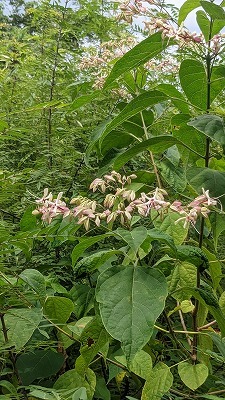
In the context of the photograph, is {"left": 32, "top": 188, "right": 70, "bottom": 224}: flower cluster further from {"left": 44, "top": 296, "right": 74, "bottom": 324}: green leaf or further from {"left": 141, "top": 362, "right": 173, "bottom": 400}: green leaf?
{"left": 141, "top": 362, "right": 173, "bottom": 400}: green leaf

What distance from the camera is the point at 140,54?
0.85 m

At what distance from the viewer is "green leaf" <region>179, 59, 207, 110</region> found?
2.99 ft

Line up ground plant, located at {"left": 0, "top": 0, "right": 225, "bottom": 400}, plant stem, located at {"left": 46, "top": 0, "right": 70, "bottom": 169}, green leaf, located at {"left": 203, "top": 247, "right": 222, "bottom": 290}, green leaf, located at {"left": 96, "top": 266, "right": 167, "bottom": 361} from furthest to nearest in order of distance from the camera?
plant stem, located at {"left": 46, "top": 0, "right": 70, "bottom": 169} → green leaf, located at {"left": 203, "top": 247, "right": 222, "bottom": 290} → ground plant, located at {"left": 0, "top": 0, "right": 225, "bottom": 400} → green leaf, located at {"left": 96, "top": 266, "right": 167, "bottom": 361}

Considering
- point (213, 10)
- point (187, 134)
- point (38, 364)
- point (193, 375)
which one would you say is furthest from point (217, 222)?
point (38, 364)

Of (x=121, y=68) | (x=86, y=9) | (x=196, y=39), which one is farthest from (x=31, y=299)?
(x=86, y=9)

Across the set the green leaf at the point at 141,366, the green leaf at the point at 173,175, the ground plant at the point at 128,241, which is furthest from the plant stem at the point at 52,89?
the green leaf at the point at 141,366

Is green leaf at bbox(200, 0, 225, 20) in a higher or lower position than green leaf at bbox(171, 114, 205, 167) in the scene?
higher

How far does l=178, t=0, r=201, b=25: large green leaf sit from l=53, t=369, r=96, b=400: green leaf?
72 cm

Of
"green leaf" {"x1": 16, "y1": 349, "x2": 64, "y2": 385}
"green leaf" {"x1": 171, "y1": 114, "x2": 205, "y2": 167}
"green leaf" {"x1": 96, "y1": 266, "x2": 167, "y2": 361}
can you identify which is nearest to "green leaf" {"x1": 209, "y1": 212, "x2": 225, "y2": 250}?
"green leaf" {"x1": 171, "y1": 114, "x2": 205, "y2": 167}

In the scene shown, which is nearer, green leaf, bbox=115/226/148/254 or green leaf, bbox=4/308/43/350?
green leaf, bbox=115/226/148/254

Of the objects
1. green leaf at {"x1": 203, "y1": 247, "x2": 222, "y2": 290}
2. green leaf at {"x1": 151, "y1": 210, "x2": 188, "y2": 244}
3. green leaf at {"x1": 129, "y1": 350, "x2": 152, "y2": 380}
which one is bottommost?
green leaf at {"x1": 129, "y1": 350, "x2": 152, "y2": 380}

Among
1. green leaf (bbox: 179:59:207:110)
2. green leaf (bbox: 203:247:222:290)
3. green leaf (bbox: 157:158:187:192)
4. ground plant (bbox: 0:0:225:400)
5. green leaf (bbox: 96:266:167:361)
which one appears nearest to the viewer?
green leaf (bbox: 96:266:167:361)

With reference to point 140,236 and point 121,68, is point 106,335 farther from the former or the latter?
point 121,68

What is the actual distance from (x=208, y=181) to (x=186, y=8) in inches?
12.8
